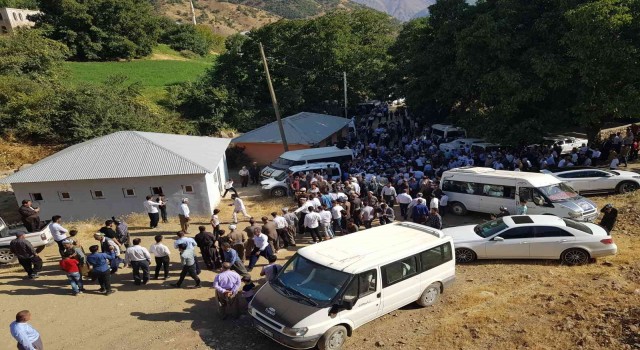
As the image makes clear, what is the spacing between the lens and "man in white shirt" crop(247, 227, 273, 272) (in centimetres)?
1153

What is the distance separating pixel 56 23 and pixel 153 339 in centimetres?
4818

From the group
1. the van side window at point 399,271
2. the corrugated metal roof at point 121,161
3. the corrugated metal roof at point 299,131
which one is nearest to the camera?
the van side window at point 399,271

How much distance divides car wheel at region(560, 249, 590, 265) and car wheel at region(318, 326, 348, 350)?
23.2 feet

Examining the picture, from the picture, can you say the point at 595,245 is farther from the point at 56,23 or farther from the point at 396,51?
the point at 56,23

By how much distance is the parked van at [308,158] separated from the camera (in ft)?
75.6

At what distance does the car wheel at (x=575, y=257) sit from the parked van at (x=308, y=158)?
13.9 metres

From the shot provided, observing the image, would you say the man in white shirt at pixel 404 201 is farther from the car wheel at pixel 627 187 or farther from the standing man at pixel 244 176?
the standing man at pixel 244 176

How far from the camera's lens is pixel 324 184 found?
17828mm

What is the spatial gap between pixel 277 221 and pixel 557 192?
958 centimetres

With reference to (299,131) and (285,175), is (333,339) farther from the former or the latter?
(299,131)

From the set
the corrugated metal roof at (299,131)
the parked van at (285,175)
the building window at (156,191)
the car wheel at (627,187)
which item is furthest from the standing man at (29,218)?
the car wheel at (627,187)

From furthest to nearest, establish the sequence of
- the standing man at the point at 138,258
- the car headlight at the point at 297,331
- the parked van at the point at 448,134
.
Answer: the parked van at the point at 448,134
the standing man at the point at 138,258
the car headlight at the point at 297,331

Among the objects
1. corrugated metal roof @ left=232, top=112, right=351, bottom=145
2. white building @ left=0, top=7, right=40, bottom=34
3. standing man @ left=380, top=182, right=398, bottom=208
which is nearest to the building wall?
corrugated metal roof @ left=232, top=112, right=351, bottom=145

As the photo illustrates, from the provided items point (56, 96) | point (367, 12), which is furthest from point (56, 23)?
point (367, 12)
